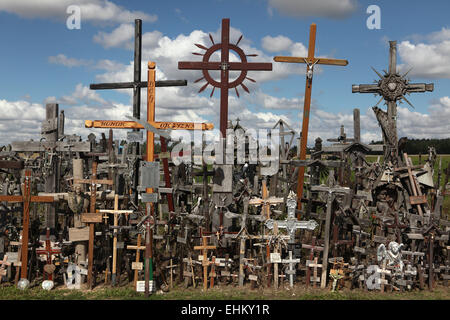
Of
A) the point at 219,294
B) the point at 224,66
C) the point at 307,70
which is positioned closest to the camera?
the point at 219,294

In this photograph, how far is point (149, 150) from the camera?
10.2 metres

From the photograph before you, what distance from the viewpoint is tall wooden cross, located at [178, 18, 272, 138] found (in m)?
11.4

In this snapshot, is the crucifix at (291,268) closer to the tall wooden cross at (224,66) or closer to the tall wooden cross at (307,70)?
the tall wooden cross at (307,70)

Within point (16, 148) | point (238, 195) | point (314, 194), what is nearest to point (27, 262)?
point (16, 148)

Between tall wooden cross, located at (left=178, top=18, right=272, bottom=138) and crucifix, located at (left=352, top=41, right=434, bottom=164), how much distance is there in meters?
4.57

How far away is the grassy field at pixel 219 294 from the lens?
977 cm

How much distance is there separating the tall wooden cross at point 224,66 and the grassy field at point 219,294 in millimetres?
4160

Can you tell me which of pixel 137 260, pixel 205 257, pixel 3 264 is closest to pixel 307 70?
pixel 205 257

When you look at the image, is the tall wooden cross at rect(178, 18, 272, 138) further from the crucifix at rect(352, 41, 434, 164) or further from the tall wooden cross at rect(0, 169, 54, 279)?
the tall wooden cross at rect(0, 169, 54, 279)

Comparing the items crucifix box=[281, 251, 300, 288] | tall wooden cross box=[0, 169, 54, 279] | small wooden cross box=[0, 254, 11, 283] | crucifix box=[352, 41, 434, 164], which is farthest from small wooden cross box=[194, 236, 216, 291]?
crucifix box=[352, 41, 434, 164]

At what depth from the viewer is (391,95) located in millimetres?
13531

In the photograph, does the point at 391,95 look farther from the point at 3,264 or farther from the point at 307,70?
the point at 3,264

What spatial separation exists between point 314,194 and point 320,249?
13.0ft

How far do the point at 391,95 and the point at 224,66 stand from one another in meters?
5.88
